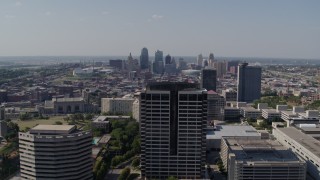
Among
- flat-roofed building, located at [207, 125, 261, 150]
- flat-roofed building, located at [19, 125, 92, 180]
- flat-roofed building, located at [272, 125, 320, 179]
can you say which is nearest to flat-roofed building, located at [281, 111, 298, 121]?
flat-roofed building, located at [272, 125, 320, 179]

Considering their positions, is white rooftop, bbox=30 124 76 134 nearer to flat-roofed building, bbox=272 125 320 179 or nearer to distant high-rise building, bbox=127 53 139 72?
flat-roofed building, bbox=272 125 320 179

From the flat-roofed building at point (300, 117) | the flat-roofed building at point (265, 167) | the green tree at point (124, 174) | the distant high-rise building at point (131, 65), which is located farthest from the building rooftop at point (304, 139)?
the distant high-rise building at point (131, 65)

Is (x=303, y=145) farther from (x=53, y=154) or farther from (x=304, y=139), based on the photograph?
(x=53, y=154)

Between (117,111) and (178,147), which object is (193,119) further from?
(117,111)

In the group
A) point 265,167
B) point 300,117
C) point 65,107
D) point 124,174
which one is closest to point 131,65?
point 65,107

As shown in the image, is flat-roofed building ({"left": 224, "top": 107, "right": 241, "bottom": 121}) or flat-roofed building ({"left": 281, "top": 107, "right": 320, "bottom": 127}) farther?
flat-roofed building ({"left": 224, "top": 107, "right": 241, "bottom": 121})

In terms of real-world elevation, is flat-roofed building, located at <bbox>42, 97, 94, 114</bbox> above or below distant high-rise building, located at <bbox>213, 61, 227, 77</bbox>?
below

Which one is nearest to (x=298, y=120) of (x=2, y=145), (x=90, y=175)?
(x=90, y=175)
